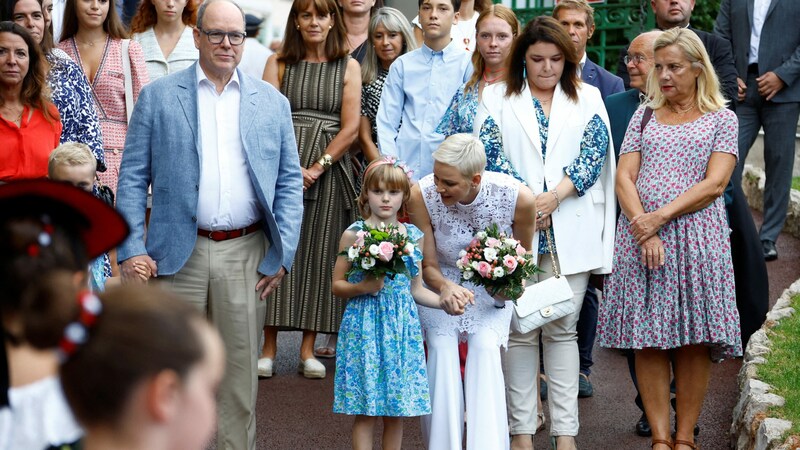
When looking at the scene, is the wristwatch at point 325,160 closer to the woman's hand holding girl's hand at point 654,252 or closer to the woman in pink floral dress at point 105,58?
the woman in pink floral dress at point 105,58

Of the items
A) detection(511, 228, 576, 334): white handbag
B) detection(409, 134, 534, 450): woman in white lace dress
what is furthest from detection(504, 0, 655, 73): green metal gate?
detection(409, 134, 534, 450): woman in white lace dress

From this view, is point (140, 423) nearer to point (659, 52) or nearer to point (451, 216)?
point (451, 216)

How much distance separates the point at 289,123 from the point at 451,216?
93cm

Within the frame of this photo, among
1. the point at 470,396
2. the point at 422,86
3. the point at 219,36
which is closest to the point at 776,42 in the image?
the point at 422,86

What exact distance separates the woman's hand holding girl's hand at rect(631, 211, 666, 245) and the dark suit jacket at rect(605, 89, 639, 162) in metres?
0.96

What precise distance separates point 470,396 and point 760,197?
8551 mm

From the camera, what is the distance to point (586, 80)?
8.05 m

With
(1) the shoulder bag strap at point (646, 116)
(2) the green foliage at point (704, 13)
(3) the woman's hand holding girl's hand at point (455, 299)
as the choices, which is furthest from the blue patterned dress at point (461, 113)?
(2) the green foliage at point (704, 13)

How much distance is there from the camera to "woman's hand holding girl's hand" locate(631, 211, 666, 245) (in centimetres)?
634

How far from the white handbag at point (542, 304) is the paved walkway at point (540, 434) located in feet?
2.97

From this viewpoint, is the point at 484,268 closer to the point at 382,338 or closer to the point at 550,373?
the point at 382,338

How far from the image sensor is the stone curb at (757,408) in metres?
5.68

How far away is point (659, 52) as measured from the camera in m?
6.49

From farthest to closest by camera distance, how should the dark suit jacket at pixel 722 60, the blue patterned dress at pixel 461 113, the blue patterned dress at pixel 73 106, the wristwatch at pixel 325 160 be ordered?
the dark suit jacket at pixel 722 60 → the wristwatch at pixel 325 160 → the blue patterned dress at pixel 461 113 → the blue patterned dress at pixel 73 106
